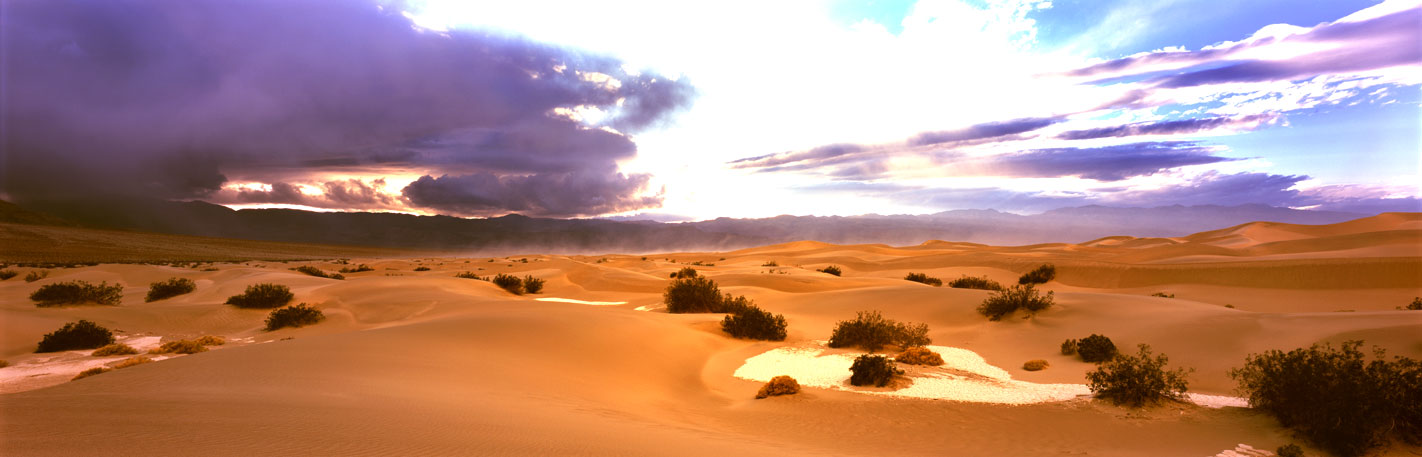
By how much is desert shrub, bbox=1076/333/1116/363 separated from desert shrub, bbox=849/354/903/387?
4.42 metres

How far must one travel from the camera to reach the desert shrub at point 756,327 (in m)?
14.4

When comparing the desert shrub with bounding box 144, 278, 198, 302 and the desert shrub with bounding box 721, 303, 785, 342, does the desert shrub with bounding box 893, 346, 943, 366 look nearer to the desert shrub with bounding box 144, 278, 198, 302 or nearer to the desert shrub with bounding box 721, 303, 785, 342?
the desert shrub with bounding box 721, 303, 785, 342

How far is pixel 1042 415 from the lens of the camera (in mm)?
7891

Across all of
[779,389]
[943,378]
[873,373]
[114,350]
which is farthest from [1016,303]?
[114,350]

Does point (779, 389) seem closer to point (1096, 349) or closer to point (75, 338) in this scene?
point (1096, 349)

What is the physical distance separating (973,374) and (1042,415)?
108 inches

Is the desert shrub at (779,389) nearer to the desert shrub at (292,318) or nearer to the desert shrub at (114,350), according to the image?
the desert shrub at (114,350)

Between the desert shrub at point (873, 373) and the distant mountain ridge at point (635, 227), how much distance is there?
118363 mm

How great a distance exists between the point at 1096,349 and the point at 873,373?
5.09 m

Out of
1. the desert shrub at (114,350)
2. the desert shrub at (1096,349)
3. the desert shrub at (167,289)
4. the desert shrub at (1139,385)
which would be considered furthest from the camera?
the desert shrub at (167,289)

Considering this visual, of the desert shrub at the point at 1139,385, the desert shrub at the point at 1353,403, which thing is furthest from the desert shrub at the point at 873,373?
the desert shrub at the point at 1353,403

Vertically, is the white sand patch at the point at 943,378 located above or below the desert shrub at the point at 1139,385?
below

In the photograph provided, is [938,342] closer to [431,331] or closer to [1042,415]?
[1042,415]

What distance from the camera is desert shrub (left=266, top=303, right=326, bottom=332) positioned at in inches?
595
